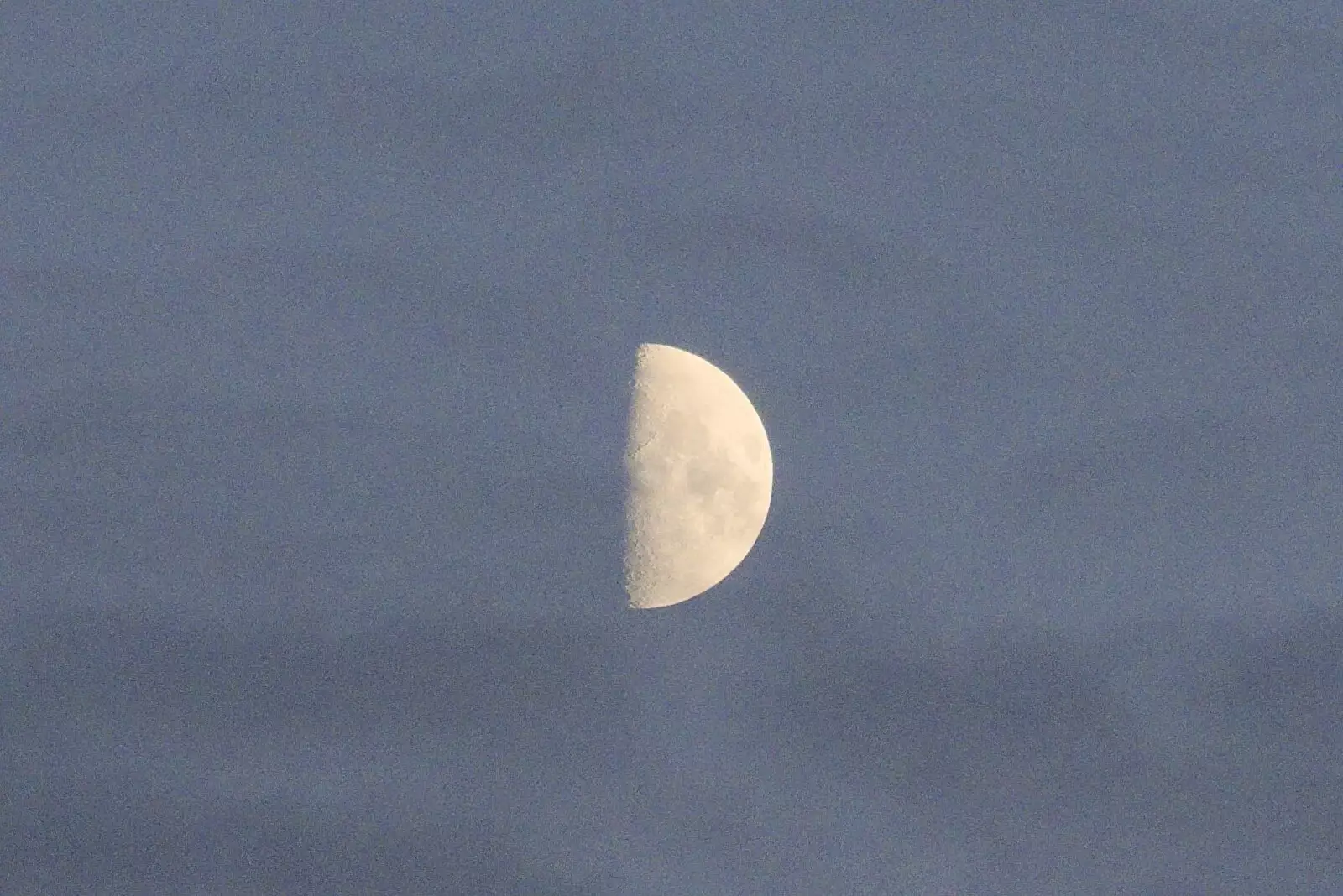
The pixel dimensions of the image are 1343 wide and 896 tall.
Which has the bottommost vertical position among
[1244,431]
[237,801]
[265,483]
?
[237,801]

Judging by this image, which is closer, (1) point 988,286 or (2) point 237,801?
(2) point 237,801

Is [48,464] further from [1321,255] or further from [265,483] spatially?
[1321,255]

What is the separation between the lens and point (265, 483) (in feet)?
39.5

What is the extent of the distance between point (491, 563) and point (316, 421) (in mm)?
1660

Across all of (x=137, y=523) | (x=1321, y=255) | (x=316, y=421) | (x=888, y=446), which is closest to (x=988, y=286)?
(x=888, y=446)

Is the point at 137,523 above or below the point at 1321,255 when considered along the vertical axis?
below

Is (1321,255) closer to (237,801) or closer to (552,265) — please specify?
(552,265)

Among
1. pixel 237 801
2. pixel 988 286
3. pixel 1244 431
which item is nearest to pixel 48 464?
pixel 237 801

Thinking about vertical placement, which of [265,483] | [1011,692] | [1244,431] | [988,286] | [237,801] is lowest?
[237,801]

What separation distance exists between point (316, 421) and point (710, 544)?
300cm

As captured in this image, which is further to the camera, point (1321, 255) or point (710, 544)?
point (1321, 255)

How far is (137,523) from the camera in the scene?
1195 centimetres

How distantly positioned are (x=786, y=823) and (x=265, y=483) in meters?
4.51

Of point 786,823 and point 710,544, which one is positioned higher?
point 710,544
